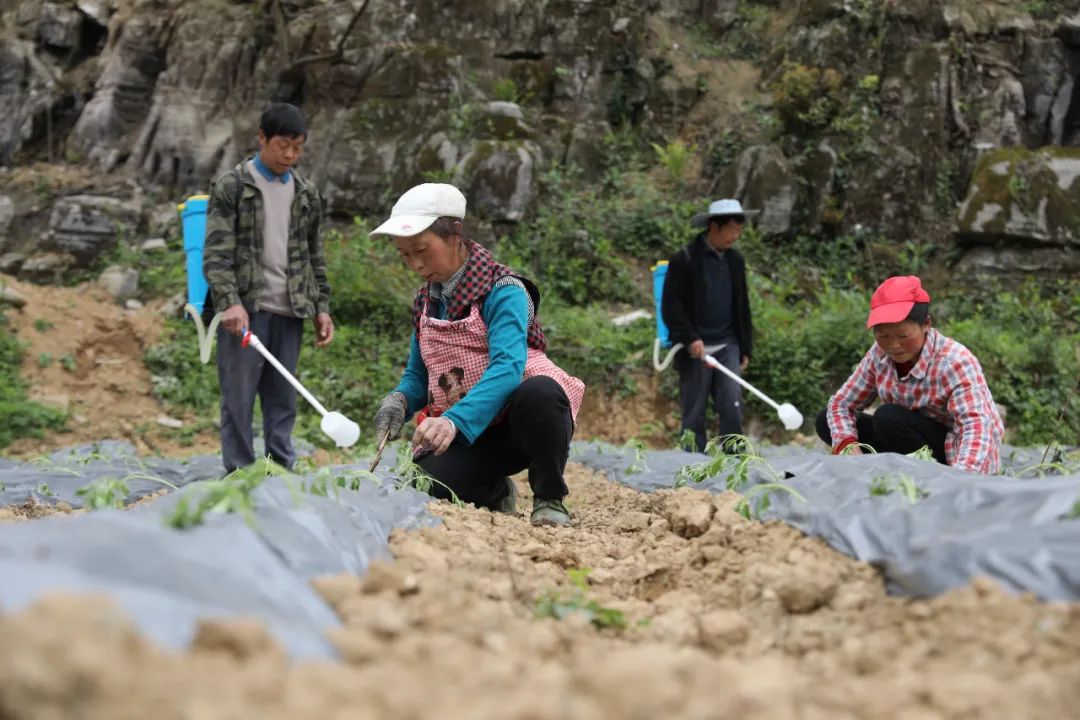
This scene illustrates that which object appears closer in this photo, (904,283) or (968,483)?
(968,483)

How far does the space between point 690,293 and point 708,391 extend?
67cm

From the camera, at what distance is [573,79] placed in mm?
11758

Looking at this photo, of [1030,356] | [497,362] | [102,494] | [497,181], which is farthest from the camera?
[497,181]

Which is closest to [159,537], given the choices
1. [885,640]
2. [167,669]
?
[167,669]

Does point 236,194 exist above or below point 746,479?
above

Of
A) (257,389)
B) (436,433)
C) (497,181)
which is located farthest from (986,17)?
(436,433)

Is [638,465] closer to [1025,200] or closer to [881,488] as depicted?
[881,488]

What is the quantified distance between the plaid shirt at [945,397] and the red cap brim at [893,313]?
0.77ft

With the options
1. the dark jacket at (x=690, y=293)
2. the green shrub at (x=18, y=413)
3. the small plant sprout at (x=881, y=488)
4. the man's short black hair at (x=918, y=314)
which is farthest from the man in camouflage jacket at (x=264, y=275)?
the green shrub at (x=18, y=413)

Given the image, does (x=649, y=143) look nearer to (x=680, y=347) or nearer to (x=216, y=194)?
(x=680, y=347)

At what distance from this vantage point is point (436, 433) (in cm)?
294

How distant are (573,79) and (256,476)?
10417mm

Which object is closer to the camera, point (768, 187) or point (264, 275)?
point (264, 275)

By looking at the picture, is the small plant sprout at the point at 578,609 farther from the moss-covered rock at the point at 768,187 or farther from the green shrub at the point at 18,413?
the moss-covered rock at the point at 768,187
